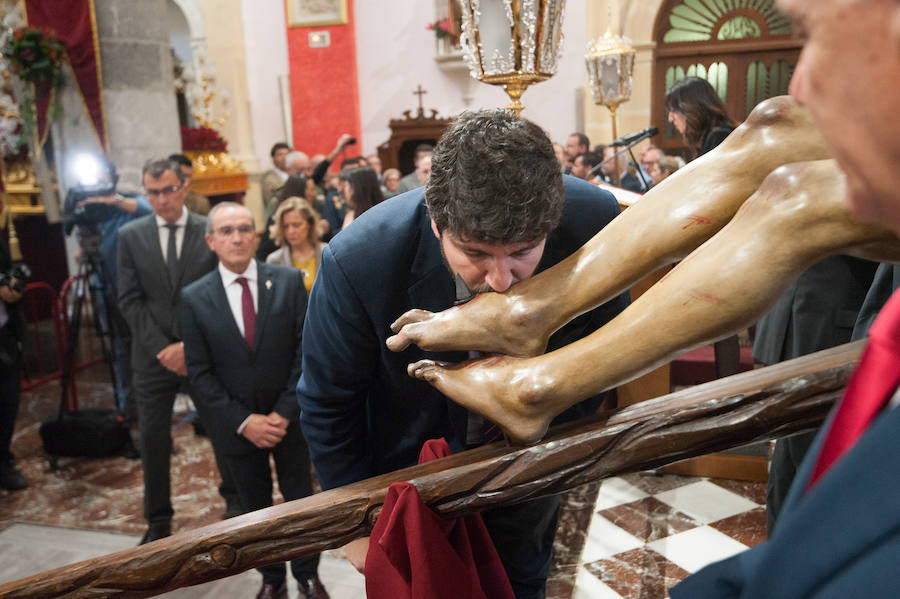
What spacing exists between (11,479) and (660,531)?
339cm

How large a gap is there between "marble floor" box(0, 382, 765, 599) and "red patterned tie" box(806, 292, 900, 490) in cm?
205

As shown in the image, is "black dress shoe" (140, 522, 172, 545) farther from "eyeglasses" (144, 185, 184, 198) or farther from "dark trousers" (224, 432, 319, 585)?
"eyeglasses" (144, 185, 184, 198)

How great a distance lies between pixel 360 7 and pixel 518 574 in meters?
11.1

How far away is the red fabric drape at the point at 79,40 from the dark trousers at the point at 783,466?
538cm

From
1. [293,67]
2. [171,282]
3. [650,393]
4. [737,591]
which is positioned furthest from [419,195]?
[293,67]

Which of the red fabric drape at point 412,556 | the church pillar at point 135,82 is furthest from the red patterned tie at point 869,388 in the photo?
the church pillar at point 135,82

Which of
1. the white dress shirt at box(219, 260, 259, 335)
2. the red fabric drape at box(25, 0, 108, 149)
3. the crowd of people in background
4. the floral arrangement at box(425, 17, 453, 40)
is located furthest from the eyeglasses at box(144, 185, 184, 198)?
the floral arrangement at box(425, 17, 453, 40)

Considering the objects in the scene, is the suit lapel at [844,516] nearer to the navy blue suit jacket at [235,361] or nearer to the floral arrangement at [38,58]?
the navy blue suit jacket at [235,361]

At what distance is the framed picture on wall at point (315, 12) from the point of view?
447 inches

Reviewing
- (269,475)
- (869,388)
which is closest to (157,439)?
(269,475)

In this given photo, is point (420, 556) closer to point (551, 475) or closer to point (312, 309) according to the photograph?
point (551, 475)

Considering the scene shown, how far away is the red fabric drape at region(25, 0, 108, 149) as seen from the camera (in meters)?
5.82

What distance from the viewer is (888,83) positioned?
523 mm

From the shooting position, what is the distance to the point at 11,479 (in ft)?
13.3
